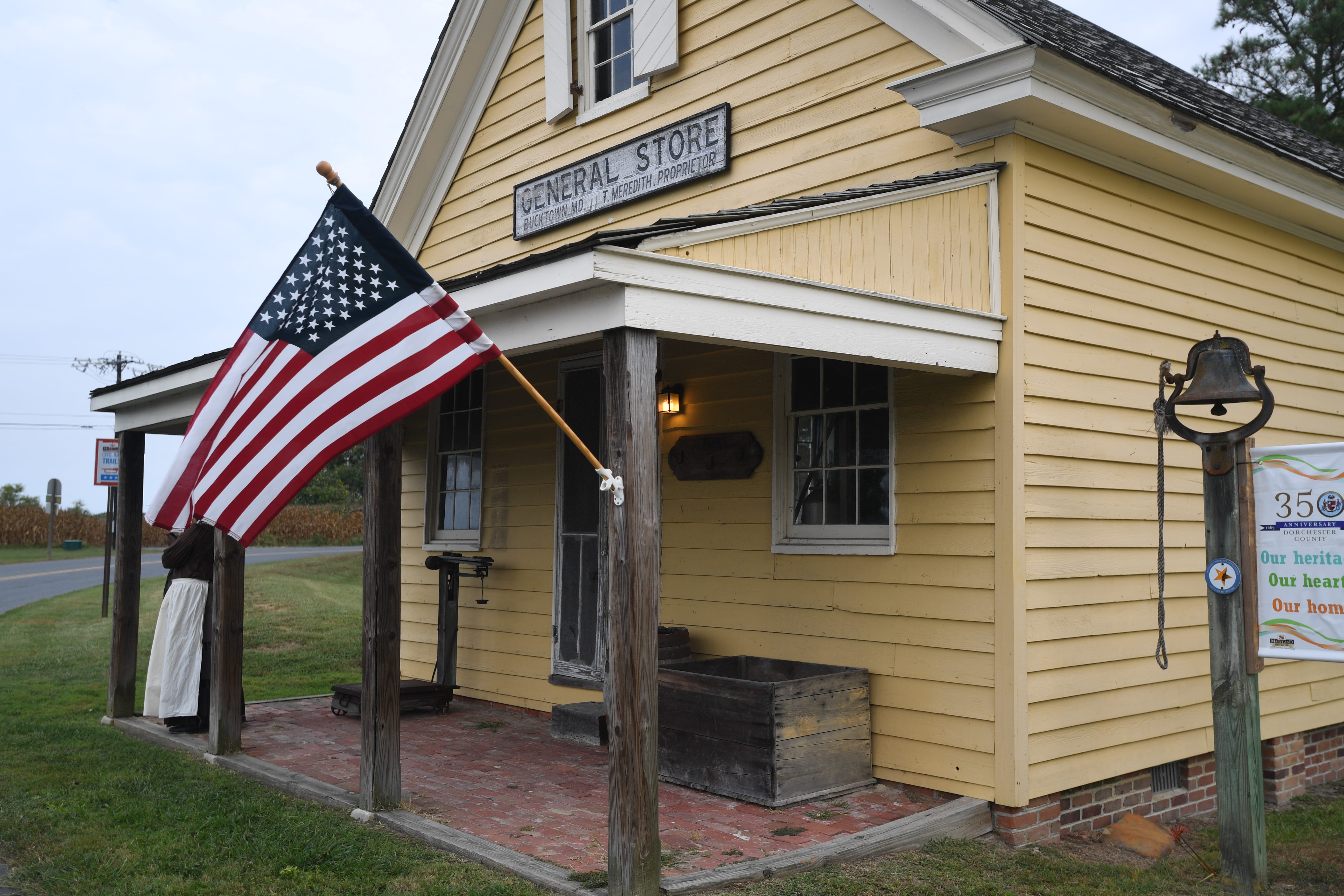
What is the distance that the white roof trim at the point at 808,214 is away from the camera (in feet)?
15.5

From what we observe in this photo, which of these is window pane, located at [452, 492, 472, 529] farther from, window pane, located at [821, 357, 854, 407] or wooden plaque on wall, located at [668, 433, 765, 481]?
window pane, located at [821, 357, 854, 407]

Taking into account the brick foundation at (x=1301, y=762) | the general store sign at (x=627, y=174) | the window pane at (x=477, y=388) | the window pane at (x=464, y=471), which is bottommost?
the brick foundation at (x=1301, y=762)

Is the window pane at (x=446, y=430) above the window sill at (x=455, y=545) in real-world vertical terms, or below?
above

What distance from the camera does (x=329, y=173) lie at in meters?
4.79

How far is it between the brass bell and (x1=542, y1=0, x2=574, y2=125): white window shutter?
18.8ft

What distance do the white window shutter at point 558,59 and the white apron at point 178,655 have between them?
481cm

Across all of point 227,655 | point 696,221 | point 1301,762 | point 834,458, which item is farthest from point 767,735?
point 1301,762

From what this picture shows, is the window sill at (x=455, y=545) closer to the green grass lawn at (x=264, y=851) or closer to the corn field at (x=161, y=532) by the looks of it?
the green grass lawn at (x=264, y=851)

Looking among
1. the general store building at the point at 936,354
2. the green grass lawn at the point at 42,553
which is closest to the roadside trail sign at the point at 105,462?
the general store building at the point at 936,354

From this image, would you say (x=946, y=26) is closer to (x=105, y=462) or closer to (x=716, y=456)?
(x=716, y=456)

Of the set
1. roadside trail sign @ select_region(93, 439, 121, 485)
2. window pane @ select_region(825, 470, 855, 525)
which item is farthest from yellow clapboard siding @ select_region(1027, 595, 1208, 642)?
roadside trail sign @ select_region(93, 439, 121, 485)

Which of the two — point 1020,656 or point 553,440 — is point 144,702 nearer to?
point 553,440

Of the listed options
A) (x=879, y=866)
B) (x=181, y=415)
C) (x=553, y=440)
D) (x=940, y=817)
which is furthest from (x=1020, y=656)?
(x=181, y=415)

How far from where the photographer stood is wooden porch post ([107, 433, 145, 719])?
8.52 m
